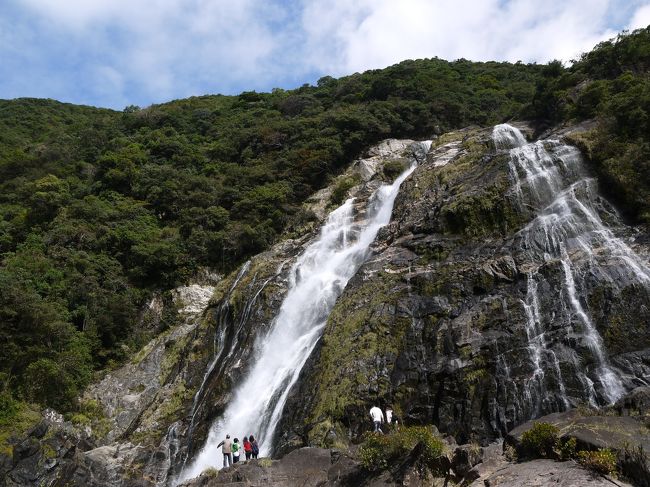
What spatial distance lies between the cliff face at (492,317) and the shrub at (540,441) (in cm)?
392

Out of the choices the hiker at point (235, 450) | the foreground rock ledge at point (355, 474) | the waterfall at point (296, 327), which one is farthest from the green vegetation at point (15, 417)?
the foreground rock ledge at point (355, 474)

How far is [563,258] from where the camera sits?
688 inches

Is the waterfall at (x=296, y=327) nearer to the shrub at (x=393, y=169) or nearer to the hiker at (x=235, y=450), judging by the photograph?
the hiker at (x=235, y=450)

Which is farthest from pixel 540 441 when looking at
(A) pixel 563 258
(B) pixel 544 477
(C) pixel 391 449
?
(A) pixel 563 258

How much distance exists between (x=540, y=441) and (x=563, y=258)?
8928 mm

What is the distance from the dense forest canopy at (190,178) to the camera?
26.4 metres

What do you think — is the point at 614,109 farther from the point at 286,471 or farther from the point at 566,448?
the point at 286,471

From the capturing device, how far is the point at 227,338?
25812 mm

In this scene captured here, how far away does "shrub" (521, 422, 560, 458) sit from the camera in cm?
988

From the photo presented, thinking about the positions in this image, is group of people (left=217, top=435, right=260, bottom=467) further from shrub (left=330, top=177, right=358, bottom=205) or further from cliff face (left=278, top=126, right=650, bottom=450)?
shrub (left=330, top=177, right=358, bottom=205)

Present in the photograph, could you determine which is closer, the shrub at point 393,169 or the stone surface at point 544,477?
the stone surface at point 544,477

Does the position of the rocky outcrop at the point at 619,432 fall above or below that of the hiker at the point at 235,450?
above

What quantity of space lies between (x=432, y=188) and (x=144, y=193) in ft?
87.0

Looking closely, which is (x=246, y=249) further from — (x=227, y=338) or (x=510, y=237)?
(x=510, y=237)
